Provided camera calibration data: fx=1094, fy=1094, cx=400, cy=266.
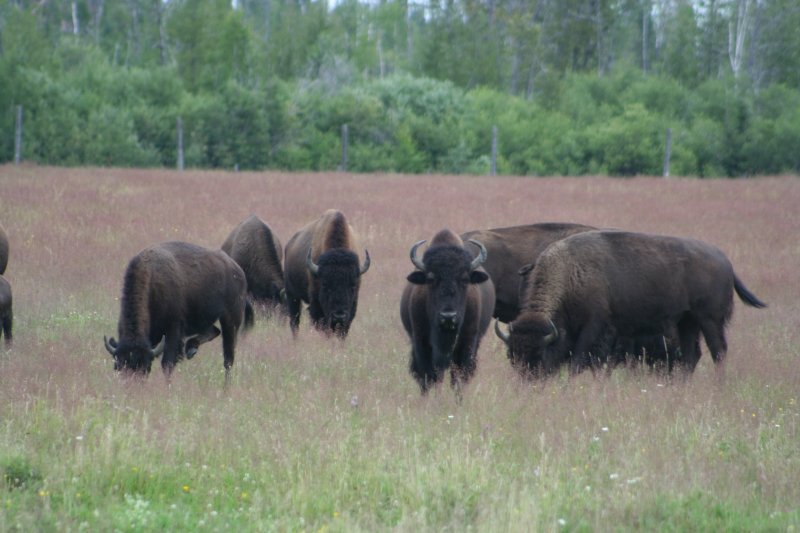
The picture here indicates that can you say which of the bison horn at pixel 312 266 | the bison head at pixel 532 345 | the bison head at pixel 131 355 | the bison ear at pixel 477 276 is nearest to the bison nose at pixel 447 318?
the bison ear at pixel 477 276

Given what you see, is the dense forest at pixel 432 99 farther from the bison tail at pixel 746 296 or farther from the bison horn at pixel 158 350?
the bison horn at pixel 158 350

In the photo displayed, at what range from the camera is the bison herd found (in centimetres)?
1024

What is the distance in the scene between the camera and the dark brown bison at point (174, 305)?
1009 cm

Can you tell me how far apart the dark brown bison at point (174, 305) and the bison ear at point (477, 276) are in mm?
2710

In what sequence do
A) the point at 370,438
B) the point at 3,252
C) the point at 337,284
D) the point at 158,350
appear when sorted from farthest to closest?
the point at 3,252 < the point at 337,284 < the point at 158,350 < the point at 370,438

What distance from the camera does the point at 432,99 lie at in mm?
53344

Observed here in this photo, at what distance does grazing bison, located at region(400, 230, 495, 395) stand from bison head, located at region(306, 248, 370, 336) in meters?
2.66

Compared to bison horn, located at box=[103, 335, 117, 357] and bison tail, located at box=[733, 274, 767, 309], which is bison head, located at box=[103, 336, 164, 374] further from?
bison tail, located at box=[733, 274, 767, 309]

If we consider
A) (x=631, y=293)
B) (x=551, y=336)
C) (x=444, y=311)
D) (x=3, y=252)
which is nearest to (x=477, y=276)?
(x=444, y=311)

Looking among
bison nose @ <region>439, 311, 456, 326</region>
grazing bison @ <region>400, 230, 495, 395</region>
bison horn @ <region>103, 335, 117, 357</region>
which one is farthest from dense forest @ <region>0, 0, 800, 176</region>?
bison nose @ <region>439, 311, 456, 326</region>

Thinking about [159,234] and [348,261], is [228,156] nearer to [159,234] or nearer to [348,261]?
[159,234]

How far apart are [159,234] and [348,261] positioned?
29.4 ft

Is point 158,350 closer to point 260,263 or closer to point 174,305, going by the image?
point 174,305

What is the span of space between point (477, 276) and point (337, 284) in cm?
354
